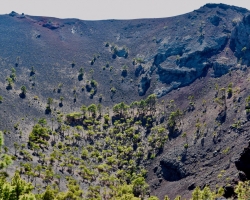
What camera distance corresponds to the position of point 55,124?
363 feet

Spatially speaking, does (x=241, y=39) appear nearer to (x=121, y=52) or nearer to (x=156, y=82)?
(x=156, y=82)

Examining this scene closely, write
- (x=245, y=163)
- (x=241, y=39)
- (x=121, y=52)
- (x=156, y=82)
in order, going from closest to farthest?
(x=245, y=163), (x=241, y=39), (x=156, y=82), (x=121, y=52)

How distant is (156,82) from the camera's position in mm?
144500

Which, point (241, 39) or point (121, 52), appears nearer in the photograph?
point (241, 39)

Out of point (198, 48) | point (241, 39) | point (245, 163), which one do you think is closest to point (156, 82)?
point (198, 48)

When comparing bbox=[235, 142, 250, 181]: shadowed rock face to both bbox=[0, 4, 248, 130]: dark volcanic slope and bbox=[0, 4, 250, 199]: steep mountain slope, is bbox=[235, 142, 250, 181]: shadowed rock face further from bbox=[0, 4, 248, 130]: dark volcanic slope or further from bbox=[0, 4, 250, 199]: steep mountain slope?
bbox=[0, 4, 248, 130]: dark volcanic slope

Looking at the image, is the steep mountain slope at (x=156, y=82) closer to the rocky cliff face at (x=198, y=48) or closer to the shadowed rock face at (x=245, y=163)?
the shadowed rock face at (x=245, y=163)

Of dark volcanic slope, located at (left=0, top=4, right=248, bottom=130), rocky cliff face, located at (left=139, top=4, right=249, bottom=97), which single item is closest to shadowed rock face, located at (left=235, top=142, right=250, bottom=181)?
rocky cliff face, located at (left=139, top=4, right=249, bottom=97)

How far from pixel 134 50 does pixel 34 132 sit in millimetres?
97023

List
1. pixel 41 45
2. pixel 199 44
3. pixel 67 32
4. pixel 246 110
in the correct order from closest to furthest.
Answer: pixel 246 110
pixel 199 44
pixel 41 45
pixel 67 32

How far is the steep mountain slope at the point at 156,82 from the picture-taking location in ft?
274

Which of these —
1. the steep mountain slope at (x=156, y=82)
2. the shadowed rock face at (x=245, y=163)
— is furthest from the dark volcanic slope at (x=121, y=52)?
the shadowed rock face at (x=245, y=163)

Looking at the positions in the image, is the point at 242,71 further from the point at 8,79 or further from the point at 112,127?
the point at 8,79

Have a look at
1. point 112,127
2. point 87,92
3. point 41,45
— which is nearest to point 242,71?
point 112,127
